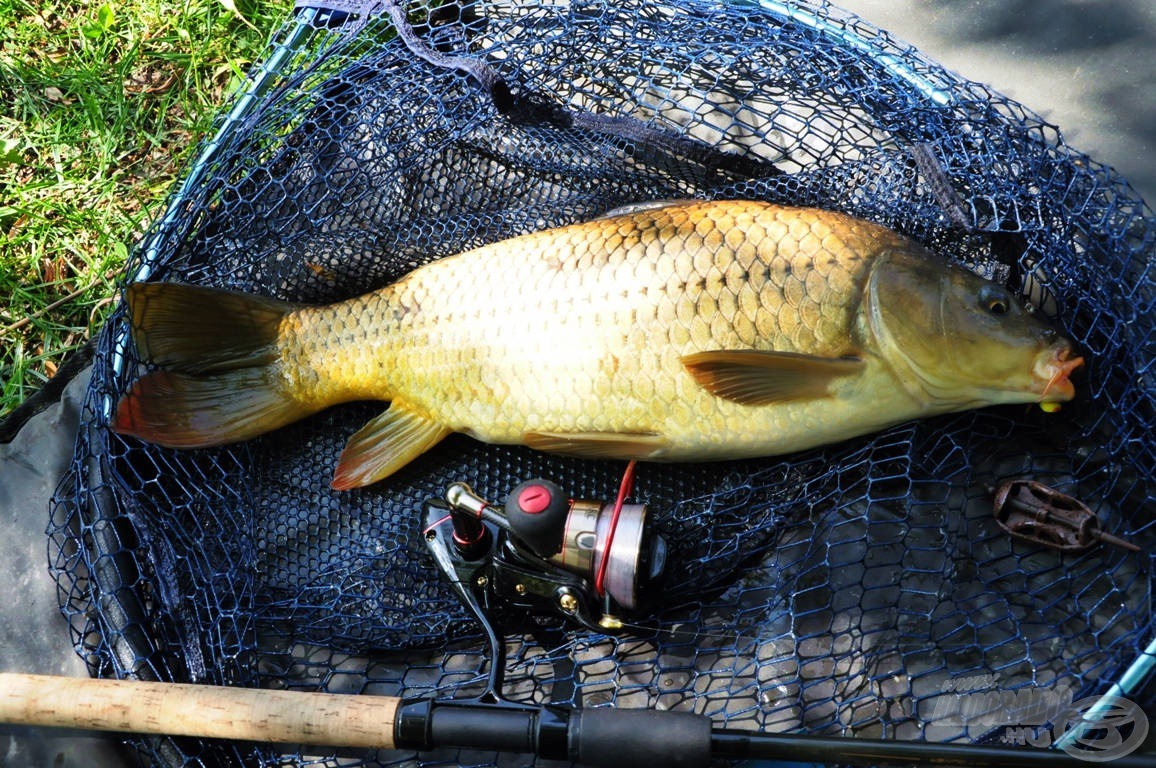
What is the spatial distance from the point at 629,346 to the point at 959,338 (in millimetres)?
610

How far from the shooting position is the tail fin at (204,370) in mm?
1969

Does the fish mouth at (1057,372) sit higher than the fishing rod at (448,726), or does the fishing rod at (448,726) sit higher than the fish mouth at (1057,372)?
Result: the fish mouth at (1057,372)

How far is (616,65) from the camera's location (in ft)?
7.20

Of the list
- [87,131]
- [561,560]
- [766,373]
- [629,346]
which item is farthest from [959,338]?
[87,131]

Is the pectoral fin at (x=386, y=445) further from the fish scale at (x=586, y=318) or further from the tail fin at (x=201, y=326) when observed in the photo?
the tail fin at (x=201, y=326)

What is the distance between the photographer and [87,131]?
282 cm

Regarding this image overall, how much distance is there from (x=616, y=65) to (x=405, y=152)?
0.53m

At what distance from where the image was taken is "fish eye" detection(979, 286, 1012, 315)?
5.81 feet

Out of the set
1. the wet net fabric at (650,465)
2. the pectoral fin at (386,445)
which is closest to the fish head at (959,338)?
the wet net fabric at (650,465)

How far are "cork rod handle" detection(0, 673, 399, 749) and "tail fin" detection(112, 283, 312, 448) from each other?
51 cm

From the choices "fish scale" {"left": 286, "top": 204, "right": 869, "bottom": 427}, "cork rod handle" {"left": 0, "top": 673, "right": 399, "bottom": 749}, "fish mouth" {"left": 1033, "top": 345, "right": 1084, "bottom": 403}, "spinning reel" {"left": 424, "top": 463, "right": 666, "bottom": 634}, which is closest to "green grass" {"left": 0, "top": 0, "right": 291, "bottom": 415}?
"fish scale" {"left": 286, "top": 204, "right": 869, "bottom": 427}

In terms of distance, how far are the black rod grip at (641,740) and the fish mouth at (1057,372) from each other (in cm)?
87

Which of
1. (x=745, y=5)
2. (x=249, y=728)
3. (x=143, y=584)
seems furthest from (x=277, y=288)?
(x=745, y=5)

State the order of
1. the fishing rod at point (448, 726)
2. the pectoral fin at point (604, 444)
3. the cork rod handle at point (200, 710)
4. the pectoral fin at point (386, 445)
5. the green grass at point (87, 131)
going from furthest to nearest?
the green grass at point (87, 131), the pectoral fin at point (386, 445), the pectoral fin at point (604, 444), the cork rod handle at point (200, 710), the fishing rod at point (448, 726)
